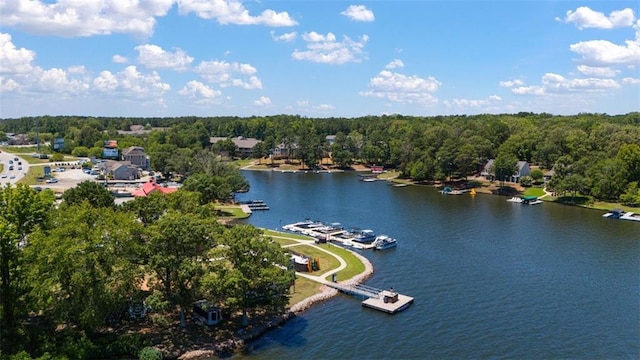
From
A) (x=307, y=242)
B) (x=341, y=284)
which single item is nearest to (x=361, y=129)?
(x=307, y=242)

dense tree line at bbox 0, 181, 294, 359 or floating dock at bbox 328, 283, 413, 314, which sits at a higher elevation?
dense tree line at bbox 0, 181, 294, 359

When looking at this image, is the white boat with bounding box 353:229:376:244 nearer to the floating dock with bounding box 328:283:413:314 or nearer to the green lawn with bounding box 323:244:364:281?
the green lawn with bounding box 323:244:364:281

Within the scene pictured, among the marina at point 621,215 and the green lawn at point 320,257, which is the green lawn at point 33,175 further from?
the marina at point 621,215

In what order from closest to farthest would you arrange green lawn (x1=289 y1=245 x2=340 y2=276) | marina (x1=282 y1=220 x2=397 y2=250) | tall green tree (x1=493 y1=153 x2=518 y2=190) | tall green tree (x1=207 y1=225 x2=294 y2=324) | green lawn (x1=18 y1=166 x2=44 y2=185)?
tall green tree (x1=207 y1=225 x2=294 y2=324) < green lawn (x1=289 y1=245 x2=340 y2=276) < marina (x1=282 y1=220 x2=397 y2=250) < tall green tree (x1=493 y1=153 x2=518 y2=190) < green lawn (x1=18 y1=166 x2=44 y2=185)

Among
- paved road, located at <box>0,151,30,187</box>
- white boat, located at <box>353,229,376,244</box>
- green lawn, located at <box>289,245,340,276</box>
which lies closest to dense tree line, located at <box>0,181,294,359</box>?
green lawn, located at <box>289,245,340,276</box>

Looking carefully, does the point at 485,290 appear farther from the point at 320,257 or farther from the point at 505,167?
the point at 505,167

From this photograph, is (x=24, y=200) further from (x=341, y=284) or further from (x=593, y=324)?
(x=593, y=324)

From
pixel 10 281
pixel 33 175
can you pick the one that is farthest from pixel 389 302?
pixel 33 175
